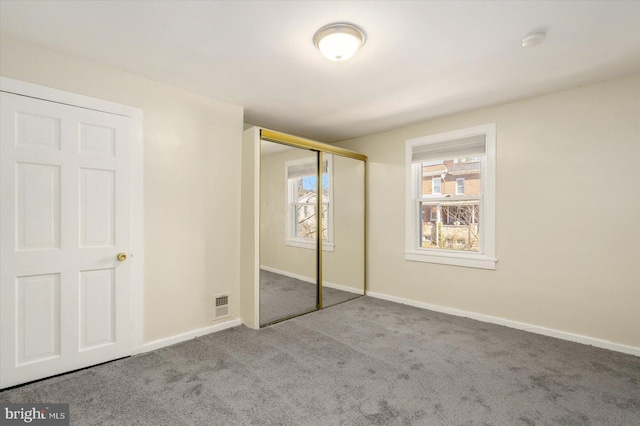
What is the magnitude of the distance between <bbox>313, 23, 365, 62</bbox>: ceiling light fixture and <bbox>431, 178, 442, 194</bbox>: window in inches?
94.8

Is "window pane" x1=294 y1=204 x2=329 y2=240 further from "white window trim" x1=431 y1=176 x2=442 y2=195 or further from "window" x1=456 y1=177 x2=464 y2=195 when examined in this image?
"window" x1=456 y1=177 x2=464 y2=195

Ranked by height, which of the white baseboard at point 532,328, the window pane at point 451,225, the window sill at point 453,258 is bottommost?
the white baseboard at point 532,328

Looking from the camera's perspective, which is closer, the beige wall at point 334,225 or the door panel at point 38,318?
the door panel at point 38,318

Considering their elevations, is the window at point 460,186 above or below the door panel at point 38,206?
above

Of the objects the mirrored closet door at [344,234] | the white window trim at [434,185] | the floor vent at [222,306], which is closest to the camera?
the floor vent at [222,306]

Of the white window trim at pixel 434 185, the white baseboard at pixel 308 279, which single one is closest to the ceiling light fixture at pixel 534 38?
the white window trim at pixel 434 185

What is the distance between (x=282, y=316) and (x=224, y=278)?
83 cm

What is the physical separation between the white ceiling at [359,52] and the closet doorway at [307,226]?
764 mm

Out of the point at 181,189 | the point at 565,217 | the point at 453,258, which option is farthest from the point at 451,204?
the point at 181,189

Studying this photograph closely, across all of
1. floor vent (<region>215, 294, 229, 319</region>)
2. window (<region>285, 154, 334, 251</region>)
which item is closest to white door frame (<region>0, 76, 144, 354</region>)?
floor vent (<region>215, 294, 229, 319</region>)

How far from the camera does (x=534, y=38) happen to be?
2.12 metres

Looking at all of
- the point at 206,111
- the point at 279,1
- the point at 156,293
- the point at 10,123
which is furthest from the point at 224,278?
the point at 279,1

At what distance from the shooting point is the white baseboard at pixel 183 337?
2799 mm

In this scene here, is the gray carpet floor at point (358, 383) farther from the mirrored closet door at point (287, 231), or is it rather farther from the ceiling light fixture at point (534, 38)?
the ceiling light fixture at point (534, 38)
